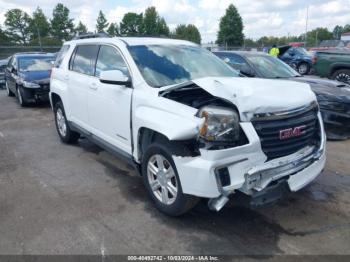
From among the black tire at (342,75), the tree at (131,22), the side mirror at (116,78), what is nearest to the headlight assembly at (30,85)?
the side mirror at (116,78)

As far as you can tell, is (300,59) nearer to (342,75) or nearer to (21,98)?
(342,75)

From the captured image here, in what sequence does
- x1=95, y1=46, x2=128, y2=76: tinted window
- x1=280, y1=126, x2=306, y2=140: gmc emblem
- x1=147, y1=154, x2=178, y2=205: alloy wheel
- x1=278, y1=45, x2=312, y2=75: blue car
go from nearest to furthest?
x1=280, y1=126, x2=306, y2=140: gmc emblem → x1=147, y1=154, x2=178, y2=205: alloy wheel → x1=95, y1=46, x2=128, y2=76: tinted window → x1=278, y1=45, x2=312, y2=75: blue car

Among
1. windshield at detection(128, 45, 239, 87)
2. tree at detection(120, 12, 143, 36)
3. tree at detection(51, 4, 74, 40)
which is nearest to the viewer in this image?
windshield at detection(128, 45, 239, 87)

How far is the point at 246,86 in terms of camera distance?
3314 millimetres

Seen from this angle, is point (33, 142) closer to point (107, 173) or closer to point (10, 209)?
point (107, 173)

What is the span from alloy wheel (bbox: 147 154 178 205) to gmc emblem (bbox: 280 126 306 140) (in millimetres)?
1129

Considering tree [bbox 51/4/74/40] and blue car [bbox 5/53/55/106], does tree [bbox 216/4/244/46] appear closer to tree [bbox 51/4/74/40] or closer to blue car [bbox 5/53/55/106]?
tree [bbox 51/4/74/40]

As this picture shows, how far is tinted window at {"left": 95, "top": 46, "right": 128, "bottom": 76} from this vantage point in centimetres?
439

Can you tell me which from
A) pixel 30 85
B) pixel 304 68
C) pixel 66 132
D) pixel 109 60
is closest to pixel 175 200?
pixel 109 60

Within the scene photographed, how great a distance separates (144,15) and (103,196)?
77.5 m

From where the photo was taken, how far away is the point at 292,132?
10.9 feet

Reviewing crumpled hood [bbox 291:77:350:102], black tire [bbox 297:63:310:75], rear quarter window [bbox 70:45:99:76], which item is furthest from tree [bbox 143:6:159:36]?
rear quarter window [bbox 70:45:99:76]

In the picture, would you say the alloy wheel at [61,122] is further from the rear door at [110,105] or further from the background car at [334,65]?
the background car at [334,65]

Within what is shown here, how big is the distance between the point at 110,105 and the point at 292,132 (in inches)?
91.3
